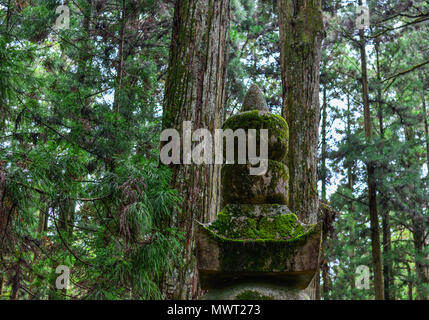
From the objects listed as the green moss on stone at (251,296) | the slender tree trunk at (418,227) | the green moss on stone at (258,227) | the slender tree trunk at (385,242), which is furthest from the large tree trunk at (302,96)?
the slender tree trunk at (418,227)

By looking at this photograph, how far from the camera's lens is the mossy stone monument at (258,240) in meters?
2.33

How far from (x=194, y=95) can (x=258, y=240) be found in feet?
6.28

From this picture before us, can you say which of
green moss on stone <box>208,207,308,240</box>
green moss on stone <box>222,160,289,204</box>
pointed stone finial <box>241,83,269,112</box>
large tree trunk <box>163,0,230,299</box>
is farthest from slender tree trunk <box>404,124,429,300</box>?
green moss on stone <box>208,207,308,240</box>

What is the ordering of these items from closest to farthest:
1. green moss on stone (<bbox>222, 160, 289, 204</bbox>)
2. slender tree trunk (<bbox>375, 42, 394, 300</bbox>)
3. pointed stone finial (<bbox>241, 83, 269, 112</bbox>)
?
green moss on stone (<bbox>222, 160, 289, 204</bbox>), pointed stone finial (<bbox>241, 83, 269, 112</bbox>), slender tree trunk (<bbox>375, 42, 394, 300</bbox>)

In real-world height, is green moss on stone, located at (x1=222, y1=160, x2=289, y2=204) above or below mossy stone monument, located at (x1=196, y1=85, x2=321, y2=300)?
above

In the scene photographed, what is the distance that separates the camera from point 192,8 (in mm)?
4051

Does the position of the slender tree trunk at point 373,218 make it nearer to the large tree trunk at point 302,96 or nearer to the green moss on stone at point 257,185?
the large tree trunk at point 302,96

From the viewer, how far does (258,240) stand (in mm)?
2355

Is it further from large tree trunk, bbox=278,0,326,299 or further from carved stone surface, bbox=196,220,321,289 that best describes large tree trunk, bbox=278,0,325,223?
carved stone surface, bbox=196,220,321,289

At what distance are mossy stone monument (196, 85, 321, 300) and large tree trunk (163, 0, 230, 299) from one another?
91 centimetres

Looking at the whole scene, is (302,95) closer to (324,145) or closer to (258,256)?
(258,256)

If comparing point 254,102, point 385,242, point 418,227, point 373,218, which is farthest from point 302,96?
point 418,227

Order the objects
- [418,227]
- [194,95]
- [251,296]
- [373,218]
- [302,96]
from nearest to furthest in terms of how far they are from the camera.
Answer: [251,296] → [194,95] → [302,96] → [373,218] → [418,227]

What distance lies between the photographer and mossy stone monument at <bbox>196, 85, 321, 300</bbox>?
7.64 ft
